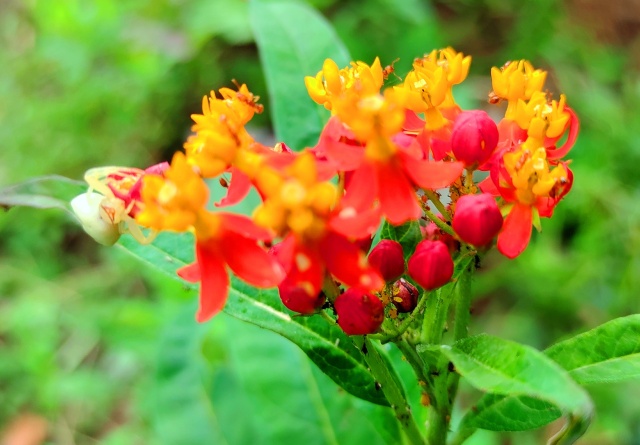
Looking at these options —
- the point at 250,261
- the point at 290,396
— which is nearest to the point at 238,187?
the point at 250,261

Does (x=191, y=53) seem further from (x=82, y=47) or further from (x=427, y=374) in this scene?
(x=427, y=374)

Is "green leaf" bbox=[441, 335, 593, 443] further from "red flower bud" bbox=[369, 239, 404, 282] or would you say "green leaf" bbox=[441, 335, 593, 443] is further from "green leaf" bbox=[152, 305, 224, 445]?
"green leaf" bbox=[152, 305, 224, 445]

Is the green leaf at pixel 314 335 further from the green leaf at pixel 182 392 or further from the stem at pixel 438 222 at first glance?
the green leaf at pixel 182 392

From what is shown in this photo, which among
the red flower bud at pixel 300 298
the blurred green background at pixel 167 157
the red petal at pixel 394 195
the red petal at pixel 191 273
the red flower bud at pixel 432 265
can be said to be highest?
the red petal at pixel 394 195

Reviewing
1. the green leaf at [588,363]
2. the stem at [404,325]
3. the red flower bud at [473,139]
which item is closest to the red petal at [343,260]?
the stem at [404,325]

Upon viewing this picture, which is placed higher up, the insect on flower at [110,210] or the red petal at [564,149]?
the red petal at [564,149]

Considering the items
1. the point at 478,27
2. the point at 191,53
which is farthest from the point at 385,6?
the point at 191,53

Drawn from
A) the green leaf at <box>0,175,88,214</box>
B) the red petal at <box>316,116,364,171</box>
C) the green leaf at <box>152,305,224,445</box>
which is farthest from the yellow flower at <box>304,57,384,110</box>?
the green leaf at <box>152,305,224,445</box>
